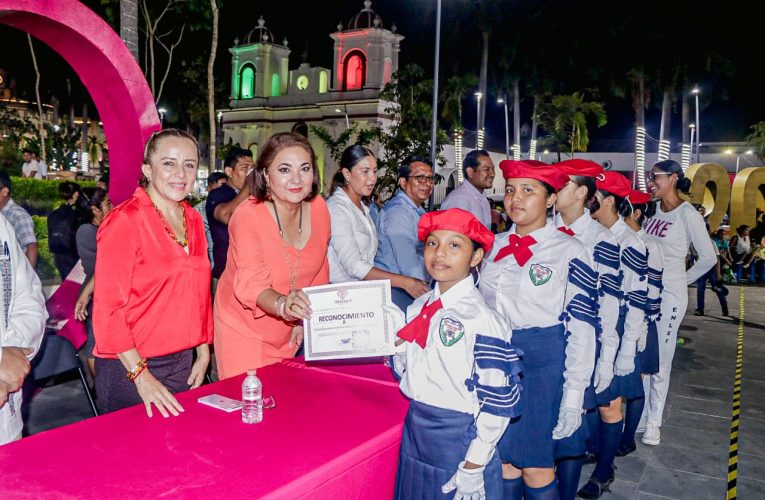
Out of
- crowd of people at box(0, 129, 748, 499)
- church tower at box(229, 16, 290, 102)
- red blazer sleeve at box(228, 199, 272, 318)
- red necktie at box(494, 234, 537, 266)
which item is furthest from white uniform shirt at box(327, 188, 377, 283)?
church tower at box(229, 16, 290, 102)

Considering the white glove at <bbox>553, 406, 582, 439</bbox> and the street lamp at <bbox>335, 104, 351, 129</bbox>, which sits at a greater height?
the street lamp at <bbox>335, 104, 351, 129</bbox>

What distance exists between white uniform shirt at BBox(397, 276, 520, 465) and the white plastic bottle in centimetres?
63

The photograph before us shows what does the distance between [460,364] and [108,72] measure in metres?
3.32

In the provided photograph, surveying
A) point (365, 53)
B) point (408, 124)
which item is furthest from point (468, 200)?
point (365, 53)

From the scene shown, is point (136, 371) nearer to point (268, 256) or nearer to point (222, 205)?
point (268, 256)

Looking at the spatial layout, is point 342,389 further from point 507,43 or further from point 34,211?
point 507,43

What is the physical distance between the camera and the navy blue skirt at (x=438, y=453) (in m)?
2.34

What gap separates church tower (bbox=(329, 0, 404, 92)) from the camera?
39.5 metres

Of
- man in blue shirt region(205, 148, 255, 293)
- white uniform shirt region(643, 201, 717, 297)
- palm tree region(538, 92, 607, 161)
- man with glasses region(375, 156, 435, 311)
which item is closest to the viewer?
man with glasses region(375, 156, 435, 311)

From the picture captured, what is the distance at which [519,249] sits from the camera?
9.87 ft

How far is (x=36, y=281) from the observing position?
2570 mm

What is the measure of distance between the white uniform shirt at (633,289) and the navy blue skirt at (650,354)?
0.50m

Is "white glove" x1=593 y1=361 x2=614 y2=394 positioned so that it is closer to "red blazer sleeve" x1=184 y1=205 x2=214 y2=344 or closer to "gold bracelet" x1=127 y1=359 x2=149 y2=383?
"red blazer sleeve" x1=184 y1=205 x2=214 y2=344

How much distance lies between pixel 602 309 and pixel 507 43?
35137mm
